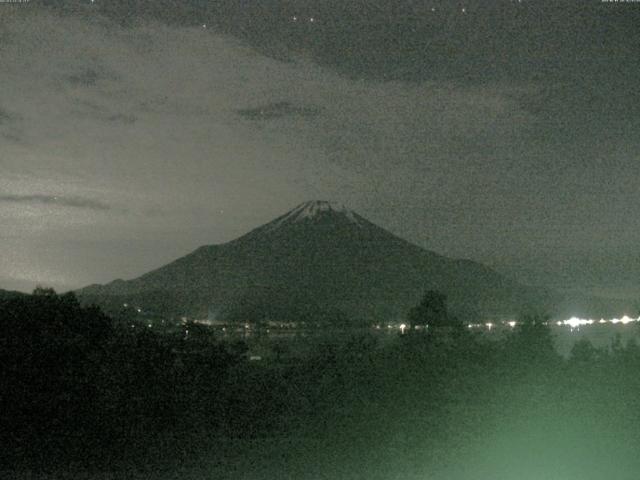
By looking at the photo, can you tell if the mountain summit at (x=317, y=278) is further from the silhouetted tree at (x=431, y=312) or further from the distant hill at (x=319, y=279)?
the silhouetted tree at (x=431, y=312)

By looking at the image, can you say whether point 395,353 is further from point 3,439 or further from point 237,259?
point 237,259

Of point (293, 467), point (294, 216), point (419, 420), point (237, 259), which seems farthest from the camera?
point (294, 216)

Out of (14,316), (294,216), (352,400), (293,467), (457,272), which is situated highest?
(294,216)

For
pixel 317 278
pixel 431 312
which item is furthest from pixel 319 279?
pixel 431 312

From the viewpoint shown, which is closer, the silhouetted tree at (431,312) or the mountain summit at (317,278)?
the silhouetted tree at (431,312)

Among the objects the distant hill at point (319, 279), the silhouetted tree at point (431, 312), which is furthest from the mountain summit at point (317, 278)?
the silhouetted tree at point (431, 312)

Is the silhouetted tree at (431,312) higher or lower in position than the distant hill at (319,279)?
lower

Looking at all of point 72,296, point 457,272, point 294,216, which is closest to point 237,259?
point 294,216
